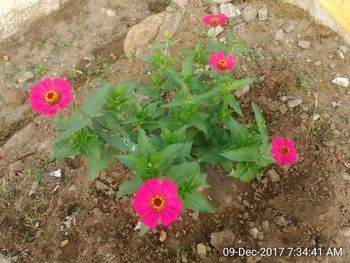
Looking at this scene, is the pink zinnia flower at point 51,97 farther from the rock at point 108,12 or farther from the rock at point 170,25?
the rock at point 108,12

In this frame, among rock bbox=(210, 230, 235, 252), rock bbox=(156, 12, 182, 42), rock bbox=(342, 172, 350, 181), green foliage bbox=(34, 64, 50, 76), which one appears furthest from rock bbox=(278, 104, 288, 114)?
green foliage bbox=(34, 64, 50, 76)

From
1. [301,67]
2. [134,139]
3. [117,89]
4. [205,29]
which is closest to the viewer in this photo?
[117,89]

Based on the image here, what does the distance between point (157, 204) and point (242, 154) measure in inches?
29.3

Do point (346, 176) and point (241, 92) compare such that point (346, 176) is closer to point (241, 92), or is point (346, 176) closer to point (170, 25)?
point (241, 92)

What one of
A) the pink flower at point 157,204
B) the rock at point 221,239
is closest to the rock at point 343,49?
the rock at point 221,239

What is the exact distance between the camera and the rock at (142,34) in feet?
13.7

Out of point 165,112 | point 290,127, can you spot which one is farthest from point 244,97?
point 165,112

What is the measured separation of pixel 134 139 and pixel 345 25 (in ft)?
7.78

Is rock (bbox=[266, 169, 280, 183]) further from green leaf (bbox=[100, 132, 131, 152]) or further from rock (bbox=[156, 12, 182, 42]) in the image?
rock (bbox=[156, 12, 182, 42])

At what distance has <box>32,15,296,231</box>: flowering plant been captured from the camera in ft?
7.57

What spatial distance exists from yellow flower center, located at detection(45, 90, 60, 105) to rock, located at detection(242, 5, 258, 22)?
2.42 metres

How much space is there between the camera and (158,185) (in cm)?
213

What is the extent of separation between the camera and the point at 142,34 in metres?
4.20

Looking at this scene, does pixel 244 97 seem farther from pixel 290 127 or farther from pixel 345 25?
pixel 345 25
